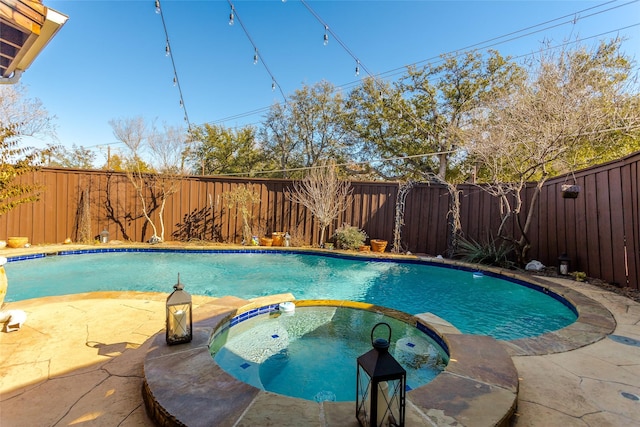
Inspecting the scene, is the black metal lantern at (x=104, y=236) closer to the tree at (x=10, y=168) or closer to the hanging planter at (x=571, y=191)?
the tree at (x=10, y=168)

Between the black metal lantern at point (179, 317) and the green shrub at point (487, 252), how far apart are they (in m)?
6.24

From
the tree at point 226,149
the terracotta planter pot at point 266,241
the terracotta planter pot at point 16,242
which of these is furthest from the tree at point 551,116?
the tree at point 226,149

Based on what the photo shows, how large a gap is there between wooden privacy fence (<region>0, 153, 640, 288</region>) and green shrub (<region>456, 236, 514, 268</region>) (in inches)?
16.2

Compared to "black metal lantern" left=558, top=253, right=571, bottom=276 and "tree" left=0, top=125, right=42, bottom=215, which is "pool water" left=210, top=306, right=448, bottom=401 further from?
"black metal lantern" left=558, top=253, right=571, bottom=276

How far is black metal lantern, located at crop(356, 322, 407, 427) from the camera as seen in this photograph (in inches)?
48.7

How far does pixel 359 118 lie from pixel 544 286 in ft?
38.0

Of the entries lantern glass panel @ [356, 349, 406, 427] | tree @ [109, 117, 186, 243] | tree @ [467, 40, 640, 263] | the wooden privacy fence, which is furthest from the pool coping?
lantern glass panel @ [356, 349, 406, 427]

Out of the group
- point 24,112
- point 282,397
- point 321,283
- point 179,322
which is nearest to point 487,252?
point 321,283

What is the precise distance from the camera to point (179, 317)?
7.05 ft

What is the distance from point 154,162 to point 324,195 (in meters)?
6.14

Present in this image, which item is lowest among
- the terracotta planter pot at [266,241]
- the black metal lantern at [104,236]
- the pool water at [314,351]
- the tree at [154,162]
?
the pool water at [314,351]

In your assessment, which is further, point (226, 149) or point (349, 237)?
point (226, 149)

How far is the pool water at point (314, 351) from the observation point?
228cm

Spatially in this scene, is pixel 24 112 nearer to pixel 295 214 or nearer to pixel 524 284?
pixel 295 214
